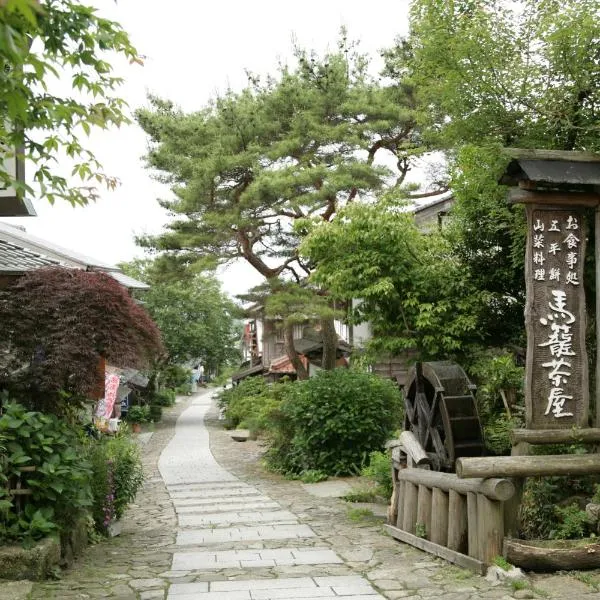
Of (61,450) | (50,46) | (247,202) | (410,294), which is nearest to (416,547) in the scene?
(410,294)

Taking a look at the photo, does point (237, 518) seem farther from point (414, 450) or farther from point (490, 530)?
point (490, 530)

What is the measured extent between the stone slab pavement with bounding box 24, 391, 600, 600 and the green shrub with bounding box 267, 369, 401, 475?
4.56 feet

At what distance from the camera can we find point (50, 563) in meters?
7.73

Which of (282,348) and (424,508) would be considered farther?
(282,348)

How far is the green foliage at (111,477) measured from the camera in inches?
399

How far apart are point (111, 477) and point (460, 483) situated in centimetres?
502

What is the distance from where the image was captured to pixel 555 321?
805 centimetres

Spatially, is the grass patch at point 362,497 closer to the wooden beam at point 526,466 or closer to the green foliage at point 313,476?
the green foliage at point 313,476

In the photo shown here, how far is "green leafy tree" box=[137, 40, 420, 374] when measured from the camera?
24.6 m

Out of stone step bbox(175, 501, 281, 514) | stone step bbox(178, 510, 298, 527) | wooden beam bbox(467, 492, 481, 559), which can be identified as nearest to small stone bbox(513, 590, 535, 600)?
A: wooden beam bbox(467, 492, 481, 559)

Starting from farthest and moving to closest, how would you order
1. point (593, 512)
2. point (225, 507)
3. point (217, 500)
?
point (217, 500) → point (225, 507) → point (593, 512)

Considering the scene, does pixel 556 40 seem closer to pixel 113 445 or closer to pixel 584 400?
pixel 584 400

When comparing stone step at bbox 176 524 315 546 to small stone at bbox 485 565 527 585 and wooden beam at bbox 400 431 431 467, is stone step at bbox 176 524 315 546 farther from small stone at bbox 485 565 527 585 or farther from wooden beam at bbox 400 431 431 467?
small stone at bbox 485 565 527 585

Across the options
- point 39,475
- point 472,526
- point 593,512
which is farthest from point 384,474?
point 39,475
